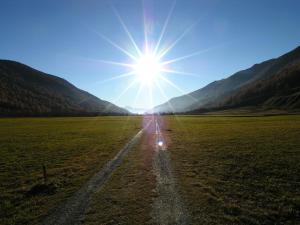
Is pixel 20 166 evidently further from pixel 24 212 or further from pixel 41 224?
pixel 41 224

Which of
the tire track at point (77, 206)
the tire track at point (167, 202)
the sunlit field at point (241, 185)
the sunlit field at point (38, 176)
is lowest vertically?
the sunlit field at point (241, 185)

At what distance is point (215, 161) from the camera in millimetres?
24984

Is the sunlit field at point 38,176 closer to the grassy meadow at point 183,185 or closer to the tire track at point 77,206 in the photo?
the grassy meadow at point 183,185

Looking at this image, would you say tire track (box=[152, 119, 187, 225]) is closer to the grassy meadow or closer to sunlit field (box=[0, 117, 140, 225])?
the grassy meadow

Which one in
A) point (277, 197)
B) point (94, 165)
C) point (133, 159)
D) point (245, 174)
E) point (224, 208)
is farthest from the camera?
point (133, 159)

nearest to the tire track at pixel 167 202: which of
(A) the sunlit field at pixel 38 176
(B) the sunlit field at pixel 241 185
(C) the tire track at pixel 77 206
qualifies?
(B) the sunlit field at pixel 241 185

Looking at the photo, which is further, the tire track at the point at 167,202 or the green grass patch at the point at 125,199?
the green grass patch at the point at 125,199

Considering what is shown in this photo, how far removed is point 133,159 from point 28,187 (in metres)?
12.0

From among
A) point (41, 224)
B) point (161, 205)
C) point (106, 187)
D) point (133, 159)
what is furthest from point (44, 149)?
point (161, 205)

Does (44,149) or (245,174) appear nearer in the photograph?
(245,174)

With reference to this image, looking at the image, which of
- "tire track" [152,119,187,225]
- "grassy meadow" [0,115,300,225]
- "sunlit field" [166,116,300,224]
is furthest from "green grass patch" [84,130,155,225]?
"sunlit field" [166,116,300,224]

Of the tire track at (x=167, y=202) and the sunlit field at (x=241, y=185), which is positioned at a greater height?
the tire track at (x=167, y=202)

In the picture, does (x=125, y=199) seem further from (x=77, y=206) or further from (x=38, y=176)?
(x=38, y=176)

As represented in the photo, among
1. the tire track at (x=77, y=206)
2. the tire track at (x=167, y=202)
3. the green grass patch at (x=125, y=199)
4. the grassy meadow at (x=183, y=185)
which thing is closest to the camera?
the tire track at (x=167, y=202)
